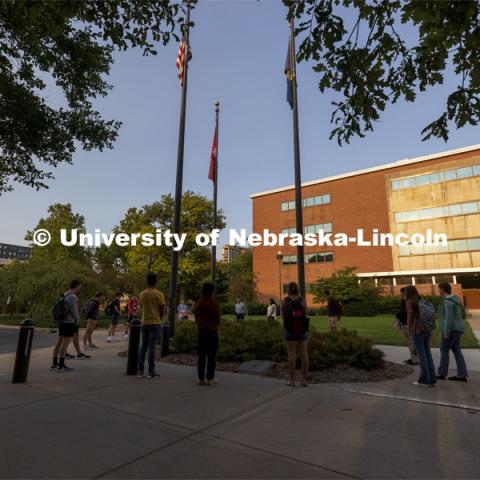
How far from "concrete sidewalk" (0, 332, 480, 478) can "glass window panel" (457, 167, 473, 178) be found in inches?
1513

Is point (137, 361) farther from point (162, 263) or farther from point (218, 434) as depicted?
point (162, 263)

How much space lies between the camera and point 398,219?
135ft

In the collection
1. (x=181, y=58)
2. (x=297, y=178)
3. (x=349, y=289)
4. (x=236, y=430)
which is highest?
(x=181, y=58)

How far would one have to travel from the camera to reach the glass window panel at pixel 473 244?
120ft

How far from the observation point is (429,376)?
6023mm

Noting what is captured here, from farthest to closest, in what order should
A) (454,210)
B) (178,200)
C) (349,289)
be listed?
(454,210)
(349,289)
(178,200)

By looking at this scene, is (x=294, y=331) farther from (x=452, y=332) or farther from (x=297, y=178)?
(x=297, y=178)

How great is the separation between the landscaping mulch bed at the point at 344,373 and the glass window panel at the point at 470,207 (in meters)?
36.3

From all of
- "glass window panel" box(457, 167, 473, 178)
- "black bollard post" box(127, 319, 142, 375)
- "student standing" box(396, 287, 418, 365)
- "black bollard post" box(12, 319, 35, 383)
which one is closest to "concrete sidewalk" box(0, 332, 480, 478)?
"black bollard post" box(12, 319, 35, 383)

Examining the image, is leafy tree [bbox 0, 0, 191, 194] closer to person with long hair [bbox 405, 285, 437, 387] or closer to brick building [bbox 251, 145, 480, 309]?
person with long hair [bbox 405, 285, 437, 387]

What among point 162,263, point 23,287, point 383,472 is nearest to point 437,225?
point 162,263

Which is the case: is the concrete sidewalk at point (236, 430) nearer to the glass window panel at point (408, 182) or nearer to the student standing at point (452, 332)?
the student standing at point (452, 332)

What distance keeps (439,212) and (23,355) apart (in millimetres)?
41797

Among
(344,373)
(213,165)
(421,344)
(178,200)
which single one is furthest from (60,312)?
(213,165)
